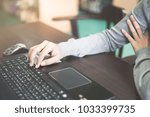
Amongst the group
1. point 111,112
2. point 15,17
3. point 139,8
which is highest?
point 139,8

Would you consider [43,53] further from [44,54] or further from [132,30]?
[132,30]

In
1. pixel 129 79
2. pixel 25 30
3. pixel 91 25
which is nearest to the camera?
pixel 129 79

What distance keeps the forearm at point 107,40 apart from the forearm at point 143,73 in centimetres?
19

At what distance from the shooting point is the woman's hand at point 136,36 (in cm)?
100

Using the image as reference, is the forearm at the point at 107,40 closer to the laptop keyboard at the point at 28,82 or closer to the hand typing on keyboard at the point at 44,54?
the hand typing on keyboard at the point at 44,54

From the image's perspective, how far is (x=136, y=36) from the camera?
3.40ft

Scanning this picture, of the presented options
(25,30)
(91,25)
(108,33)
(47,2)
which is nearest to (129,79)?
(108,33)

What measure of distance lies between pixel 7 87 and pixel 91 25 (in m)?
1.51

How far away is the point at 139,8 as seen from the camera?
109 cm

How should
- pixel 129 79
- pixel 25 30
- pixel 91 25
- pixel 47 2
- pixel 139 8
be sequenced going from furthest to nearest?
pixel 47 2 → pixel 91 25 → pixel 25 30 → pixel 139 8 → pixel 129 79

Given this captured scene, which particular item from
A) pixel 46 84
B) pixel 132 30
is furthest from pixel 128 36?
pixel 46 84

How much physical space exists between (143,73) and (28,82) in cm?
34

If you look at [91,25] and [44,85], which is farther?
[91,25]

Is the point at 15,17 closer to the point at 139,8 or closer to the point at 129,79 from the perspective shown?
the point at 139,8
